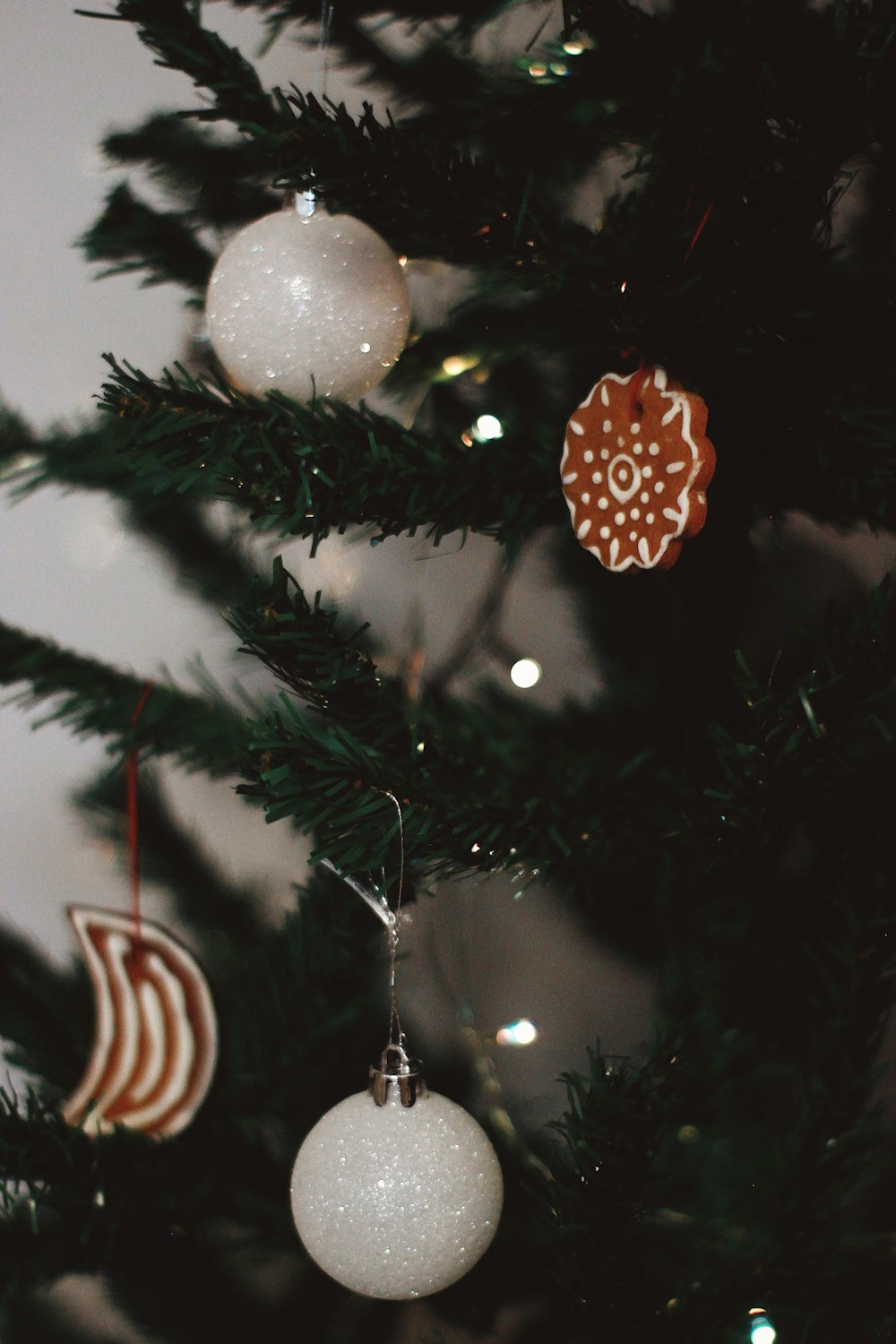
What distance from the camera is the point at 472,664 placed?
54 centimetres

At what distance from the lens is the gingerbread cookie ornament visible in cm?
32

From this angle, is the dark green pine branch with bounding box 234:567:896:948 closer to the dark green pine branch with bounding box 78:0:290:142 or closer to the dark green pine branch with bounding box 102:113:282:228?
the dark green pine branch with bounding box 78:0:290:142

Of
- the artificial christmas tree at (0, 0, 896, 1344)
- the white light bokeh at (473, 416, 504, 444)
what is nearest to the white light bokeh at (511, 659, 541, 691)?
the artificial christmas tree at (0, 0, 896, 1344)

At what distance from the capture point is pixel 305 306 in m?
0.36

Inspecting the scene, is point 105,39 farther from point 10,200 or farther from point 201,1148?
point 201,1148

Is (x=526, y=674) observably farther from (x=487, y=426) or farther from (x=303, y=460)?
(x=303, y=460)

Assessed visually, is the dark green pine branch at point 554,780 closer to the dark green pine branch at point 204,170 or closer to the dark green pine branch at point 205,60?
the dark green pine branch at point 205,60

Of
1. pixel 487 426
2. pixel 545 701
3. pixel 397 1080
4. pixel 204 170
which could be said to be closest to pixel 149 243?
pixel 204 170

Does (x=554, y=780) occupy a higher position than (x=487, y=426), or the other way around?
(x=487, y=426)

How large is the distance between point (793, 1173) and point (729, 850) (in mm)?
104

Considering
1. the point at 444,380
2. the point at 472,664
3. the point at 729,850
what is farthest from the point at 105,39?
the point at 729,850

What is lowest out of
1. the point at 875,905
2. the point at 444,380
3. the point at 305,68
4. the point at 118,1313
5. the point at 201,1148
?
the point at 118,1313

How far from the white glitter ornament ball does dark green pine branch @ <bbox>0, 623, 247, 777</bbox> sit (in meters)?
0.19

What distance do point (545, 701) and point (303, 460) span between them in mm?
236
